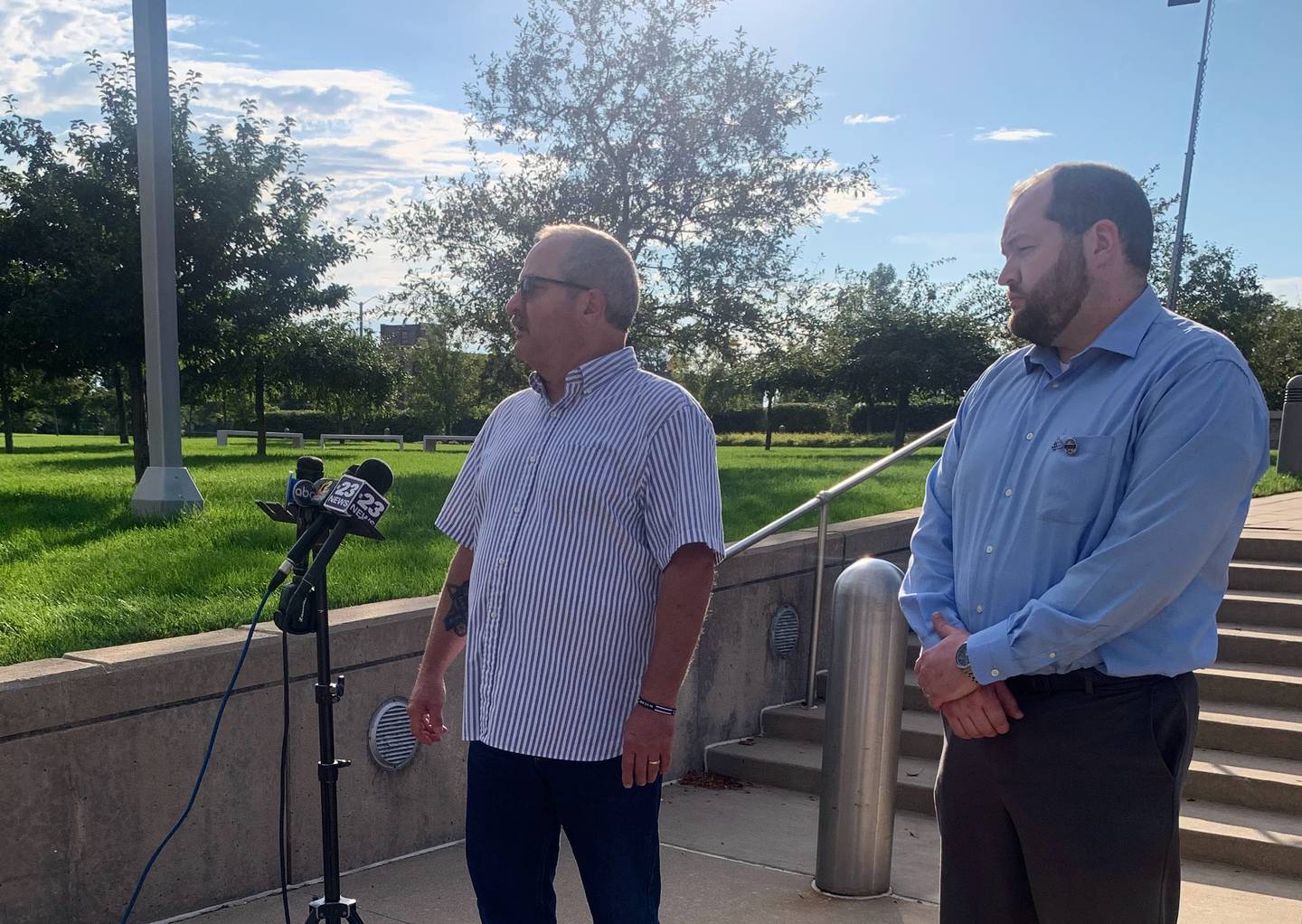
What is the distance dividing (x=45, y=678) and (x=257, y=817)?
96 centimetres

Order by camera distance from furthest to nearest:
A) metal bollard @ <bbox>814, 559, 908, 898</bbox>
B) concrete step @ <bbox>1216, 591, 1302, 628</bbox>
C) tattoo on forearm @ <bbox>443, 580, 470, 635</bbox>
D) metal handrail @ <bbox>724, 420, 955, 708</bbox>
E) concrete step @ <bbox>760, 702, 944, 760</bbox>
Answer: metal handrail @ <bbox>724, 420, 955, 708</bbox>
concrete step @ <bbox>1216, 591, 1302, 628</bbox>
concrete step @ <bbox>760, 702, 944, 760</bbox>
metal bollard @ <bbox>814, 559, 908, 898</bbox>
tattoo on forearm @ <bbox>443, 580, 470, 635</bbox>

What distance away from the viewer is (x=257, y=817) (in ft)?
14.0

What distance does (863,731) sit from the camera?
4.47m

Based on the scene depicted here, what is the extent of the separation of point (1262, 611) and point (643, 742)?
17.7ft

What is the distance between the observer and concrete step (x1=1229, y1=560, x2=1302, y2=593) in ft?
23.1

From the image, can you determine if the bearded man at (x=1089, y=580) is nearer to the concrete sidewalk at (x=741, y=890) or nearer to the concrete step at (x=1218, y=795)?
the concrete sidewalk at (x=741, y=890)

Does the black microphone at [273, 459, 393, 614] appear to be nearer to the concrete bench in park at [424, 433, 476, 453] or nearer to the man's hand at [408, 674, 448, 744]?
the man's hand at [408, 674, 448, 744]

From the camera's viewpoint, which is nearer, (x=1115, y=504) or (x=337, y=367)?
(x=1115, y=504)

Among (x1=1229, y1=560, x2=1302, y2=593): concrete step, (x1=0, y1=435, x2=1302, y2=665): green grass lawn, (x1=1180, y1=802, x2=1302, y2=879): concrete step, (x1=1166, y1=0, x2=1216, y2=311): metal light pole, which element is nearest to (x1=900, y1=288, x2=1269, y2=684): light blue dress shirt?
(x1=1180, y1=802, x2=1302, y2=879): concrete step

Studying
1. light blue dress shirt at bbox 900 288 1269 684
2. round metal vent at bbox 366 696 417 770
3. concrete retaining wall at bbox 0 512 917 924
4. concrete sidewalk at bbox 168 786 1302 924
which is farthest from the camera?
round metal vent at bbox 366 696 417 770

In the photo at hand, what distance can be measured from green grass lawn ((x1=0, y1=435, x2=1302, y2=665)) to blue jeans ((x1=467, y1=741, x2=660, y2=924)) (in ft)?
7.29

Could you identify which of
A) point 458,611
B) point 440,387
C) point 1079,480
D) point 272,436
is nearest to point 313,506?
point 458,611

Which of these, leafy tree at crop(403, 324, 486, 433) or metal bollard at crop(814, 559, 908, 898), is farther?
leafy tree at crop(403, 324, 486, 433)

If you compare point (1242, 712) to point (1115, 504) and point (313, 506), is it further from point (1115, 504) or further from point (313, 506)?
point (313, 506)
